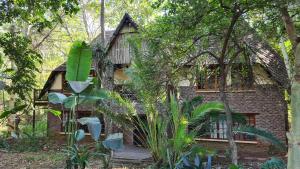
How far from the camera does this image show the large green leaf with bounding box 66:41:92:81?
7945 millimetres

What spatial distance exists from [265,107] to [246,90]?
5.46 feet

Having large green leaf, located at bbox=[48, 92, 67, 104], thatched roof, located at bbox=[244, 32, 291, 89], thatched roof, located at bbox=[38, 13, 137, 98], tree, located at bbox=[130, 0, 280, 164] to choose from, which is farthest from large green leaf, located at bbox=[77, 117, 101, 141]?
thatched roof, located at bbox=[38, 13, 137, 98]

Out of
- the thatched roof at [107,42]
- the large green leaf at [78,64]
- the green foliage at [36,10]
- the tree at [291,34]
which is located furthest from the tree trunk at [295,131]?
the thatched roof at [107,42]

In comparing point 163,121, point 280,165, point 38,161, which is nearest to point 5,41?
point 38,161

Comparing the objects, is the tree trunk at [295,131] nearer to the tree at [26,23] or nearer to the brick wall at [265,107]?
the tree at [26,23]

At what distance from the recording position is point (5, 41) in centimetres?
1497

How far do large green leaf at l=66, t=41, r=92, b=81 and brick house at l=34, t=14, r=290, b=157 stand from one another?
5456mm

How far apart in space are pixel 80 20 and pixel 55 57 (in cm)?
534

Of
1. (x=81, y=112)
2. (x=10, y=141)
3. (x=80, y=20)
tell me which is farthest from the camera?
(x=80, y=20)

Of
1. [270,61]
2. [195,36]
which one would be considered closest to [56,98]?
[195,36]

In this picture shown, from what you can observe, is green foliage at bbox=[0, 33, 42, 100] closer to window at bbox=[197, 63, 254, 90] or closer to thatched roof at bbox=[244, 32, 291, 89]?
window at bbox=[197, 63, 254, 90]

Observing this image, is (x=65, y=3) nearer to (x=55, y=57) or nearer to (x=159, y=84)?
(x=159, y=84)

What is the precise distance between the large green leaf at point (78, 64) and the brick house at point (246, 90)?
17.9 ft

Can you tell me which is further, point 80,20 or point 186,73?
point 80,20
